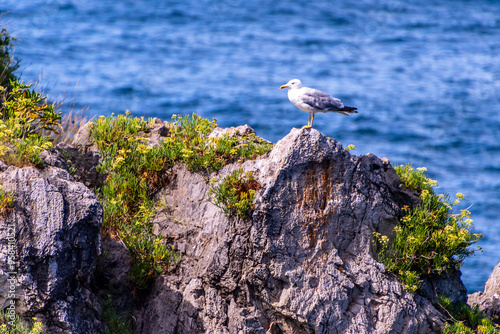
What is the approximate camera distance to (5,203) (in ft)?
24.6

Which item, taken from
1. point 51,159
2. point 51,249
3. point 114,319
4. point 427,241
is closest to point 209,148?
point 51,159

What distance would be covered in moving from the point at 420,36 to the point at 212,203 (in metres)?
41.9

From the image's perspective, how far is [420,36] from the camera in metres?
46.5

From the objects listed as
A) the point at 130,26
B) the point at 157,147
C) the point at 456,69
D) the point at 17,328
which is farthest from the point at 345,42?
the point at 17,328

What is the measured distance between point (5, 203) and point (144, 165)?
9.73 ft

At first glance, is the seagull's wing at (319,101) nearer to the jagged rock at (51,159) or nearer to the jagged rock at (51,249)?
A: the jagged rock at (51,249)

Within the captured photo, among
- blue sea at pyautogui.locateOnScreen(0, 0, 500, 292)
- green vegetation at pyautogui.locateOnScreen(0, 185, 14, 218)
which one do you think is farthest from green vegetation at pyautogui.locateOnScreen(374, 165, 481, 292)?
blue sea at pyautogui.locateOnScreen(0, 0, 500, 292)

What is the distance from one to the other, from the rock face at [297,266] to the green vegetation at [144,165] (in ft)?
1.58

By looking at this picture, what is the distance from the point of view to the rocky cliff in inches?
331

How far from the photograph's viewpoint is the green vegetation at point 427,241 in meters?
8.91

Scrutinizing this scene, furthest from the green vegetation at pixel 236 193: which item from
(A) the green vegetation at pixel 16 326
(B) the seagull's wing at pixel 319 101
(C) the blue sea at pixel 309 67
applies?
(C) the blue sea at pixel 309 67

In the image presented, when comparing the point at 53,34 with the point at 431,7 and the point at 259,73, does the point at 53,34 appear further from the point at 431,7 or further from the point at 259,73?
the point at 431,7

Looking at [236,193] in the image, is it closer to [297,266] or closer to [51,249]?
[297,266]

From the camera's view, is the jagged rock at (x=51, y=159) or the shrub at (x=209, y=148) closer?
the jagged rock at (x=51, y=159)
